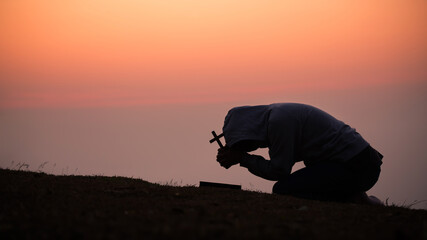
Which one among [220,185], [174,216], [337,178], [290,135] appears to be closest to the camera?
[174,216]

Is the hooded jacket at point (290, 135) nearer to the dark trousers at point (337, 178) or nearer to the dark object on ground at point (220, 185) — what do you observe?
the dark trousers at point (337, 178)

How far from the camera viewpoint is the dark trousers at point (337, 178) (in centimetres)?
543

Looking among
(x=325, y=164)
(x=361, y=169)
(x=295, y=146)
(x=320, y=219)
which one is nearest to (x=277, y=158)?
(x=295, y=146)

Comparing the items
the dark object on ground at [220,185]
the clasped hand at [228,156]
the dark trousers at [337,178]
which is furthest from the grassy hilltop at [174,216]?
the dark object on ground at [220,185]

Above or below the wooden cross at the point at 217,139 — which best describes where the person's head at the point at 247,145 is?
below

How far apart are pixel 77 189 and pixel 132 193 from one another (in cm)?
65

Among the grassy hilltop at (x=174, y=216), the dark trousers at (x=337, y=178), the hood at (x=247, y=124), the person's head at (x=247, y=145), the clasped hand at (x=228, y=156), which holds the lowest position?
the grassy hilltop at (x=174, y=216)

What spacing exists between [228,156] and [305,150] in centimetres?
98

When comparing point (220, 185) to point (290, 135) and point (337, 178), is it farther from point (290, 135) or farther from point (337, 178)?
point (337, 178)

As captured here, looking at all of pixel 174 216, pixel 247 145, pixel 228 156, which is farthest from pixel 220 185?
pixel 174 216

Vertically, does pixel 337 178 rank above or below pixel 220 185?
below

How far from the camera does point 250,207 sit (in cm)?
429

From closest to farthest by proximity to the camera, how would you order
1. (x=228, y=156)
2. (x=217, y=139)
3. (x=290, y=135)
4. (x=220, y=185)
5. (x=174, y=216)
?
(x=174, y=216)
(x=290, y=135)
(x=228, y=156)
(x=217, y=139)
(x=220, y=185)

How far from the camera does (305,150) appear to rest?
5477 mm
